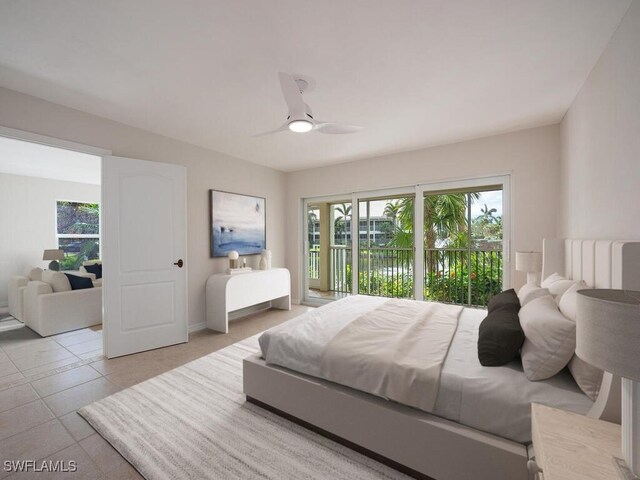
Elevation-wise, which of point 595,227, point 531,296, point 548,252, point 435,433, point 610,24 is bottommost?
point 435,433

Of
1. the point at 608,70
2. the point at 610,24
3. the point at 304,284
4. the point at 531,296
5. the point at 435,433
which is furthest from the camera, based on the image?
the point at 304,284

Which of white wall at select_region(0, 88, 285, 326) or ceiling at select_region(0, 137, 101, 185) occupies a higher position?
ceiling at select_region(0, 137, 101, 185)

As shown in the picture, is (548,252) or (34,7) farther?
(548,252)

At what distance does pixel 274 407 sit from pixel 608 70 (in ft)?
10.7

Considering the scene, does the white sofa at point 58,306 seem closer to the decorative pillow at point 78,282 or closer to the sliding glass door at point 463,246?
the decorative pillow at point 78,282

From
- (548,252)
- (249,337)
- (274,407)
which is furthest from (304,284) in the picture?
(548,252)

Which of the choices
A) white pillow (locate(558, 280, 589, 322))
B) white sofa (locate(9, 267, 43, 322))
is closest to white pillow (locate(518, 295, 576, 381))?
white pillow (locate(558, 280, 589, 322))

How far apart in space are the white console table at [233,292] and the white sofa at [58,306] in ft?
5.70

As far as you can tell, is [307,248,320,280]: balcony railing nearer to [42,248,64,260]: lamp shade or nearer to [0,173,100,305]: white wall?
[42,248,64,260]: lamp shade

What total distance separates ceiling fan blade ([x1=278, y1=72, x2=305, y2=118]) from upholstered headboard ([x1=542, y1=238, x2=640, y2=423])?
76.9 inches

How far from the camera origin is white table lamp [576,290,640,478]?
26.6 inches

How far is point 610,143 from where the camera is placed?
1.77 metres

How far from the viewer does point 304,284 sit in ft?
17.6

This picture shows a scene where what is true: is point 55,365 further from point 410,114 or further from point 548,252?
point 548,252
